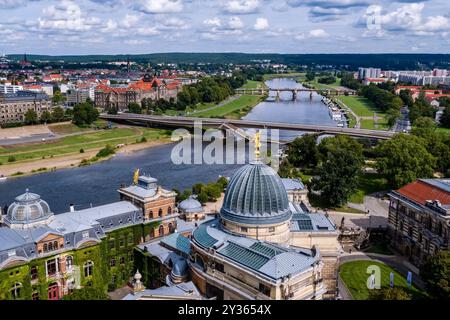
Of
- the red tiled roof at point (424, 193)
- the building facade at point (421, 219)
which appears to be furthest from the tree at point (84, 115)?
the red tiled roof at point (424, 193)

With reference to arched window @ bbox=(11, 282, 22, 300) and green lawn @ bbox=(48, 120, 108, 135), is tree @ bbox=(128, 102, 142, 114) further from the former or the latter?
arched window @ bbox=(11, 282, 22, 300)

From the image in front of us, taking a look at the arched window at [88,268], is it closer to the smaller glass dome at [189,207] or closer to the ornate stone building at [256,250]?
the ornate stone building at [256,250]

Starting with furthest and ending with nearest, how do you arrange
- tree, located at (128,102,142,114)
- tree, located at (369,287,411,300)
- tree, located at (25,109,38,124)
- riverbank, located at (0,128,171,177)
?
tree, located at (128,102,142,114) < tree, located at (25,109,38,124) < riverbank, located at (0,128,171,177) < tree, located at (369,287,411,300)

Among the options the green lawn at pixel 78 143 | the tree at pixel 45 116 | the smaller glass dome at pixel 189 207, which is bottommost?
the green lawn at pixel 78 143

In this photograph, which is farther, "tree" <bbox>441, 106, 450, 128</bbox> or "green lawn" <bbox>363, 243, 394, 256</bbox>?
"tree" <bbox>441, 106, 450, 128</bbox>

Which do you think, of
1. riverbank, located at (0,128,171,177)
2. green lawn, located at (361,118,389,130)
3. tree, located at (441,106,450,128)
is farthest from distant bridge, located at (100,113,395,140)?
tree, located at (441,106,450,128)

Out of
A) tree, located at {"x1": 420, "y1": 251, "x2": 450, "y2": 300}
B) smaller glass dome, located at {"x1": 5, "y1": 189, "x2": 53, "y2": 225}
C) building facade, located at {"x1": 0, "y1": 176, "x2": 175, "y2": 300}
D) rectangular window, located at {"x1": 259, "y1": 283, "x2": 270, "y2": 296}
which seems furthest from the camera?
smaller glass dome, located at {"x1": 5, "y1": 189, "x2": 53, "y2": 225}
